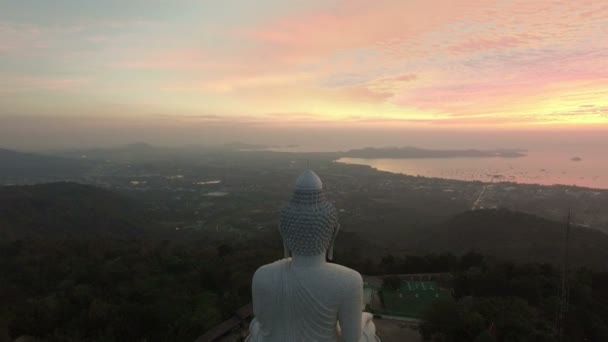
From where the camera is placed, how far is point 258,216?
4488 centimetres

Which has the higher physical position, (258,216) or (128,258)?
(128,258)

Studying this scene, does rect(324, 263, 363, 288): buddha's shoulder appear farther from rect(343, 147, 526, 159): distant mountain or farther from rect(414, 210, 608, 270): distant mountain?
rect(343, 147, 526, 159): distant mountain

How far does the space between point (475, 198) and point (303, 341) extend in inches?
2118

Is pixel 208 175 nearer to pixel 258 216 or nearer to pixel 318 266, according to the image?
pixel 258 216

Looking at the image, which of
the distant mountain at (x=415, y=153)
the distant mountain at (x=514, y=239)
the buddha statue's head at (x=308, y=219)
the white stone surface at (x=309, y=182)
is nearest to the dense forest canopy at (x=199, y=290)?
the distant mountain at (x=514, y=239)

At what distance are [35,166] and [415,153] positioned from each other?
105531mm

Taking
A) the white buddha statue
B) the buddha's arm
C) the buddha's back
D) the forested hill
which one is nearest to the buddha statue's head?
the white buddha statue

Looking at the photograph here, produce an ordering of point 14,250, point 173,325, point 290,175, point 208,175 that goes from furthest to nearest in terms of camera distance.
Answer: point 208,175 < point 290,175 < point 14,250 < point 173,325

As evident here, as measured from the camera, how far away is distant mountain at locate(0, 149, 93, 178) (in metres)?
75.2

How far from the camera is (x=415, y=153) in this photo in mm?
127938

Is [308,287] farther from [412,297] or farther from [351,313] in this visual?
[412,297]

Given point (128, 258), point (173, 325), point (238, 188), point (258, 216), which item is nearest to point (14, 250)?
point (128, 258)

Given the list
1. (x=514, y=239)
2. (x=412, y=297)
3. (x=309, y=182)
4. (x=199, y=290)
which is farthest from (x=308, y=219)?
(x=514, y=239)

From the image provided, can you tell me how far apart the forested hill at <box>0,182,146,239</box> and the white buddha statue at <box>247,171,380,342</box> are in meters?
29.8
